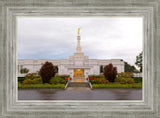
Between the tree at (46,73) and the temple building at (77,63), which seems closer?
the tree at (46,73)

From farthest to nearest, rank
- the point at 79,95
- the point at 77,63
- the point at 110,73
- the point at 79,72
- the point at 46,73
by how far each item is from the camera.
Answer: the point at 77,63
the point at 79,72
the point at 110,73
the point at 46,73
the point at 79,95

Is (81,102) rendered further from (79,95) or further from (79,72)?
(79,72)

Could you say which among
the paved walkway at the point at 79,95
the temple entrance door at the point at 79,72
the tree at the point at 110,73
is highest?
the tree at the point at 110,73

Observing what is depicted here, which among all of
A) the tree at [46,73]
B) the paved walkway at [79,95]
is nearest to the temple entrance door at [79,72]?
the tree at [46,73]

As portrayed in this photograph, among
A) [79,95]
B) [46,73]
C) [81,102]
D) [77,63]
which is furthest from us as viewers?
[77,63]

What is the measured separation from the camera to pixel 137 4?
2.73m

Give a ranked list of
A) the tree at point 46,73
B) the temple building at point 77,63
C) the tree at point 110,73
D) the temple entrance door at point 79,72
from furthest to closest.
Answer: the temple building at point 77,63 → the temple entrance door at point 79,72 → the tree at point 110,73 → the tree at point 46,73

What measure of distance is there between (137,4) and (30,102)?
2973 mm

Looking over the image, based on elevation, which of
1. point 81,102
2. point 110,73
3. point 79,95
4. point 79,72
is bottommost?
point 79,72

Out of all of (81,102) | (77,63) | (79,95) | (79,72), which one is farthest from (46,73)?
(77,63)

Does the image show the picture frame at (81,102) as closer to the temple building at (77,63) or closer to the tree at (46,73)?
the tree at (46,73)

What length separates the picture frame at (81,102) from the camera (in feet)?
8.73

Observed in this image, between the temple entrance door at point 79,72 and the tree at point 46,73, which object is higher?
the tree at point 46,73

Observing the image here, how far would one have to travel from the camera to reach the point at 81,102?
8.94 ft
